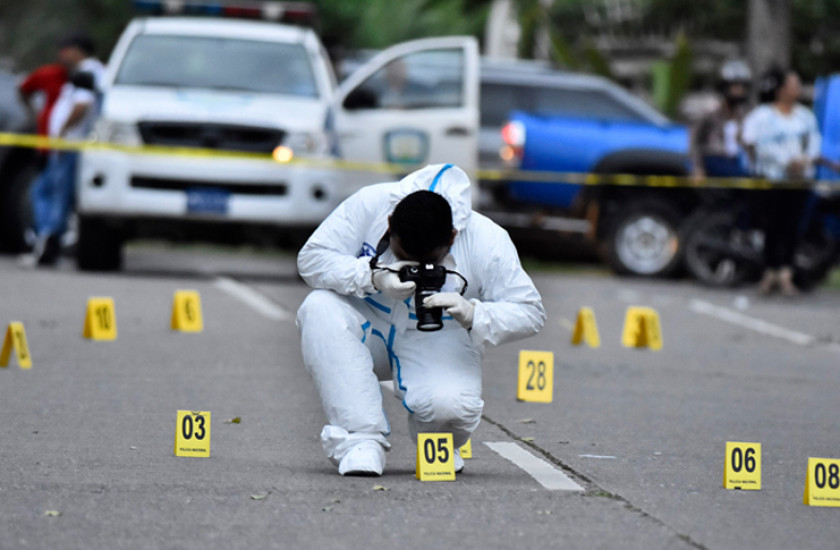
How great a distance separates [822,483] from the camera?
20.1 feet

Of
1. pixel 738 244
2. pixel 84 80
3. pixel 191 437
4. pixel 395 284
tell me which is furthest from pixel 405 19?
pixel 395 284

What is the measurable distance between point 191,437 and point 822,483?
224 centimetres

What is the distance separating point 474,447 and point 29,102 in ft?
35.3

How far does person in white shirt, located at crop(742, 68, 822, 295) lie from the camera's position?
52.7 ft

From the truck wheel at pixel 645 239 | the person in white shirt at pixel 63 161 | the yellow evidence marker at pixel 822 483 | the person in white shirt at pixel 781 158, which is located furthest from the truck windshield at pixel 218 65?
the yellow evidence marker at pixel 822 483

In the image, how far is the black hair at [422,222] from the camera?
6.05 meters

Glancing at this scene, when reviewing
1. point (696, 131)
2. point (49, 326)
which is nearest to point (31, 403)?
point (49, 326)

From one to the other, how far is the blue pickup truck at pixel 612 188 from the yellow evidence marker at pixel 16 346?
8686 mm

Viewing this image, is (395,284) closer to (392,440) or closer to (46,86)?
(392,440)

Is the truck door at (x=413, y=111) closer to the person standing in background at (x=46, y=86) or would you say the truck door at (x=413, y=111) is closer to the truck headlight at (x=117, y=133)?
the truck headlight at (x=117, y=133)

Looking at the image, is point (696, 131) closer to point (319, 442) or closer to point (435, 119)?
point (435, 119)

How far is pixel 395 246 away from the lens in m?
6.17

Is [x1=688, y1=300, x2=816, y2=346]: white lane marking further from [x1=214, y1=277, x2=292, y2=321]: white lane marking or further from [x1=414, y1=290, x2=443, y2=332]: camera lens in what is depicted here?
[x1=414, y1=290, x2=443, y2=332]: camera lens

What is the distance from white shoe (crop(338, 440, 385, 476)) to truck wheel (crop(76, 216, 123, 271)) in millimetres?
9627
